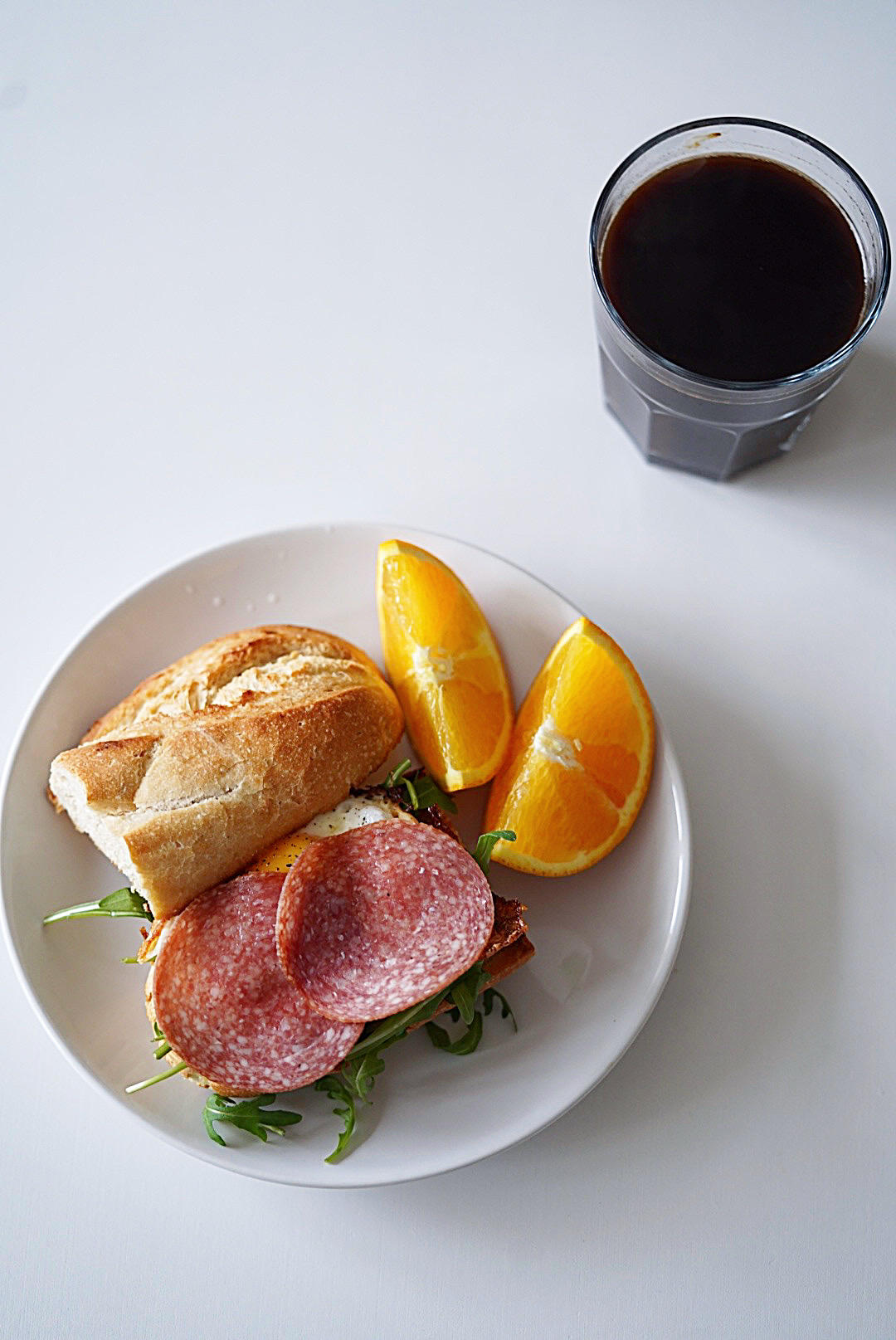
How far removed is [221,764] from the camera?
1846 millimetres

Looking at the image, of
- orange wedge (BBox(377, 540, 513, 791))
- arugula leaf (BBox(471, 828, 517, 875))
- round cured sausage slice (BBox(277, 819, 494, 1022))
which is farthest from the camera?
→ orange wedge (BBox(377, 540, 513, 791))

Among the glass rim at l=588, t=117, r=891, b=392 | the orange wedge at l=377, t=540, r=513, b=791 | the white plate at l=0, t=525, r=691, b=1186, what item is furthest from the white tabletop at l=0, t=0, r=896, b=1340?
the glass rim at l=588, t=117, r=891, b=392

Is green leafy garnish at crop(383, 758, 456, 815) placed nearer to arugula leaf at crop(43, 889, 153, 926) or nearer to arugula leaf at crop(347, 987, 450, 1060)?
arugula leaf at crop(347, 987, 450, 1060)

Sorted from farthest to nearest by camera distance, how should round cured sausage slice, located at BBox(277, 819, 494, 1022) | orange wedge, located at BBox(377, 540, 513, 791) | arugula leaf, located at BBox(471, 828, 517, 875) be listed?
orange wedge, located at BBox(377, 540, 513, 791), arugula leaf, located at BBox(471, 828, 517, 875), round cured sausage slice, located at BBox(277, 819, 494, 1022)

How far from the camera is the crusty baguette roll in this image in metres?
1.82

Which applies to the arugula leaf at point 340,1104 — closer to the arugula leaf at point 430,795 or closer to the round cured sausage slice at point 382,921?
the round cured sausage slice at point 382,921

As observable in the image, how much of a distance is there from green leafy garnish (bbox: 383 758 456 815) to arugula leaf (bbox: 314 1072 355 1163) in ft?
1.47

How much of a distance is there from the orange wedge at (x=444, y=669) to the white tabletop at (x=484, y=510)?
28 cm

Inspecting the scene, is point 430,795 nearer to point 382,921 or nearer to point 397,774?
point 397,774

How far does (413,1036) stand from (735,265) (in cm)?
135

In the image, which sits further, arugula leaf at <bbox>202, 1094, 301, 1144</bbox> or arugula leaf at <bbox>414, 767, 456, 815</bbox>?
arugula leaf at <bbox>414, 767, 456, 815</bbox>

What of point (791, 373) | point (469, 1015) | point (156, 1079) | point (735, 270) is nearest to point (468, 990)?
point (469, 1015)

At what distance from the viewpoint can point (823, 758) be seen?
6.93 feet

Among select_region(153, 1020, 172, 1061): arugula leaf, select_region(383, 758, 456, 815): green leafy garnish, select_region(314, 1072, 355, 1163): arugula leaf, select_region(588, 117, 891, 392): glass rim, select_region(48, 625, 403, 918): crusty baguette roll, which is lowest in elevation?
select_region(314, 1072, 355, 1163): arugula leaf
